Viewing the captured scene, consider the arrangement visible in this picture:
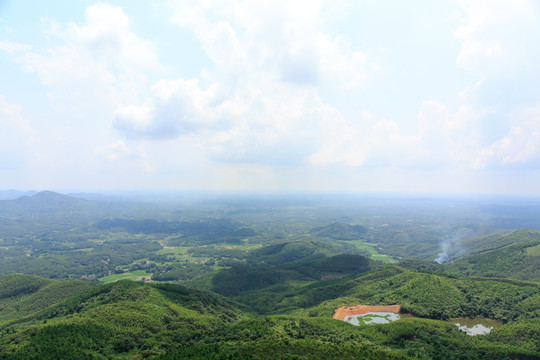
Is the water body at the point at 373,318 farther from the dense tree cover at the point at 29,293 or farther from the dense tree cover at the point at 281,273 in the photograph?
the dense tree cover at the point at 29,293

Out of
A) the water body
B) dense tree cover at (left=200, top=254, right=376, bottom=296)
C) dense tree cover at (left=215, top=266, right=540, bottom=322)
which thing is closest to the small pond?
dense tree cover at (left=215, top=266, right=540, bottom=322)

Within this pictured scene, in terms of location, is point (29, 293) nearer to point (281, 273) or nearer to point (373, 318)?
point (281, 273)

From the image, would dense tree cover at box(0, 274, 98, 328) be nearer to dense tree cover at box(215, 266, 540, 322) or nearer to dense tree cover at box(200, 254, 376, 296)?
dense tree cover at box(200, 254, 376, 296)

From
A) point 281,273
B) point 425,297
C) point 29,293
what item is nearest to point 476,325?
point 425,297

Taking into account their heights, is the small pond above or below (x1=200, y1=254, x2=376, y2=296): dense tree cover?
above

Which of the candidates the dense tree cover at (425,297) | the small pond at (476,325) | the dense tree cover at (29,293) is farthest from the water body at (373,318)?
the dense tree cover at (29,293)

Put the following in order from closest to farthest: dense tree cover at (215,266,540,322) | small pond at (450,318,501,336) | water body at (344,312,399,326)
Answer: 1. small pond at (450,318,501,336)
2. water body at (344,312,399,326)
3. dense tree cover at (215,266,540,322)

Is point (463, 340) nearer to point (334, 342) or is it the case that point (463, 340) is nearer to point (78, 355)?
point (334, 342)
